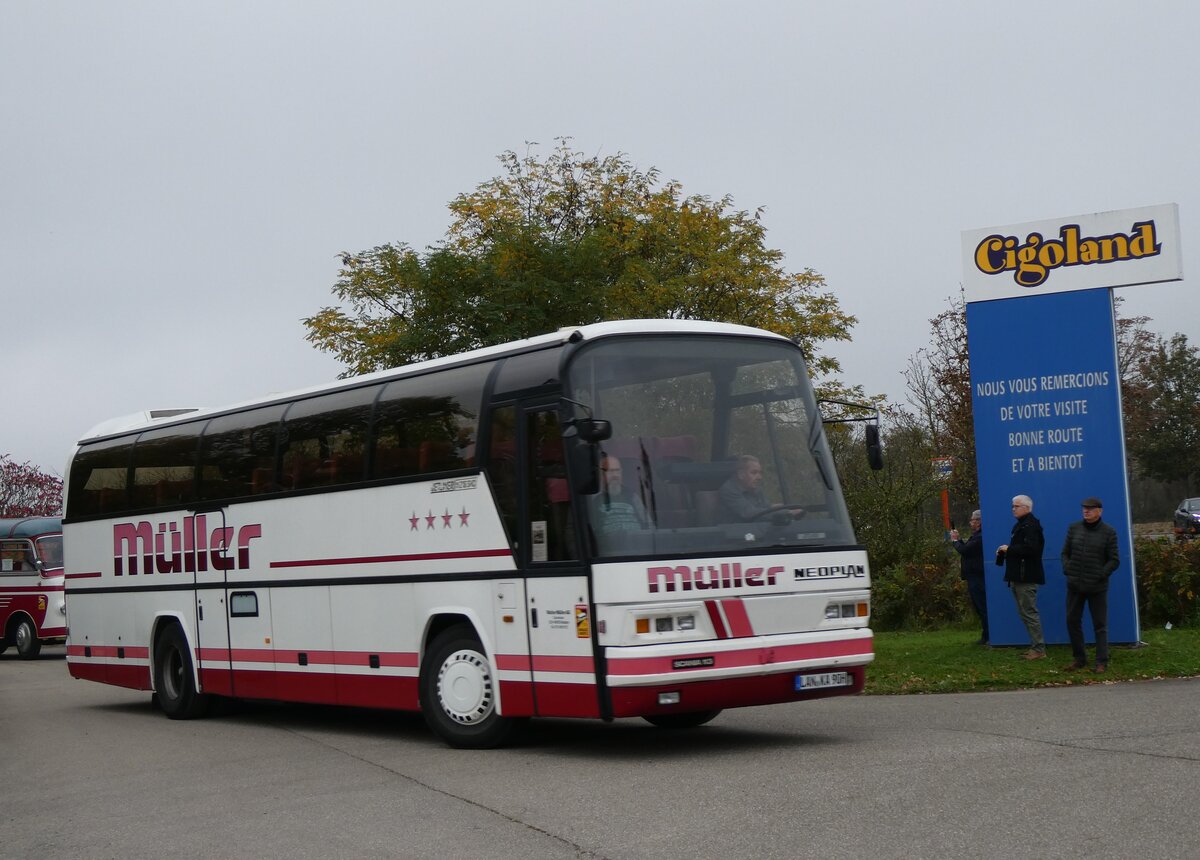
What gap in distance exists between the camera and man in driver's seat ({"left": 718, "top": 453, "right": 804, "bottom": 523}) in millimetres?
11555

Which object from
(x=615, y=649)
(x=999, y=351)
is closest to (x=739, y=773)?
(x=615, y=649)

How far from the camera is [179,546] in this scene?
17.4 metres

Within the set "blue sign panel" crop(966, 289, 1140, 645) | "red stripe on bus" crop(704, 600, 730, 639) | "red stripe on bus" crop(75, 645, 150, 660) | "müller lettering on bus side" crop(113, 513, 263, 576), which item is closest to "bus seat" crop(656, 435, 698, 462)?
"red stripe on bus" crop(704, 600, 730, 639)

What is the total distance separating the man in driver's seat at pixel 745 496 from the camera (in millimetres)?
11555

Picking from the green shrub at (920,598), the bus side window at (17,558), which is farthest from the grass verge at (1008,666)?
the bus side window at (17,558)

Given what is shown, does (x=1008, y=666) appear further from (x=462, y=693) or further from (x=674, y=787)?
(x=674, y=787)

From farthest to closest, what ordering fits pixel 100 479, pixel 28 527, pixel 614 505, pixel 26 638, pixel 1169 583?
pixel 28 527, pixel 26 638, pixel 1169 583, pixel 100 479, pixel 614 505

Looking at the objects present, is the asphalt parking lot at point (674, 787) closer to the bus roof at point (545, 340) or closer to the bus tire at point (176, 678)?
the bus tire at point (176, 678)

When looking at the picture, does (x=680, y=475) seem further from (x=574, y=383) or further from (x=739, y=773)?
(x=739, y=773)

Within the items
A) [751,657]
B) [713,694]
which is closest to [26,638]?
[713,694]

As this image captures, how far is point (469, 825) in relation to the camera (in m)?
8.80

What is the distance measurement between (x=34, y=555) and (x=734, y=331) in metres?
22.9

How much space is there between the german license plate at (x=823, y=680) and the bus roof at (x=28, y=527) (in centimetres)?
2365

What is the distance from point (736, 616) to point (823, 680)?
98 centimetres
